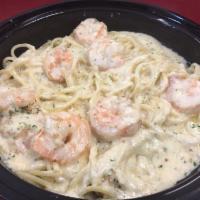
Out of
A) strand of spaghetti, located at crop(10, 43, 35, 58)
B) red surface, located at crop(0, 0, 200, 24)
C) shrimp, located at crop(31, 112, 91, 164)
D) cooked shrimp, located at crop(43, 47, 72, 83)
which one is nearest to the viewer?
shrimp, located at crop(31, 112, 91, 164)

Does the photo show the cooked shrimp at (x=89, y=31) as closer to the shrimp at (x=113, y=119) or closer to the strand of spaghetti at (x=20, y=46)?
the strand of spaghetti at (x=20, y=46)

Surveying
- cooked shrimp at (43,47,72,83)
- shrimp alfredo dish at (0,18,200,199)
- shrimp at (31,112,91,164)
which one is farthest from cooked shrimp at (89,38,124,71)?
shrimp at (31,112,91,164)

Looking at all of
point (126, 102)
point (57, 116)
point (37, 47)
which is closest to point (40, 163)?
point (57, 116)

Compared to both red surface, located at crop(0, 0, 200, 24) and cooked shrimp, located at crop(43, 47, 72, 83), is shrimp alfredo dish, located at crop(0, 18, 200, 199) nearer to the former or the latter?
cooked shrimp, located at crop(43, 47, 72, 83)

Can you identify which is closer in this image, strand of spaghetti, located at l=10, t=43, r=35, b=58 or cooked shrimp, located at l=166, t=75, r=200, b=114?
cooked shrimp, located at l=166, t=75, r=200, b=114

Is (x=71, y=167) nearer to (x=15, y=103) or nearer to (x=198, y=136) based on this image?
(x=15, y=103)

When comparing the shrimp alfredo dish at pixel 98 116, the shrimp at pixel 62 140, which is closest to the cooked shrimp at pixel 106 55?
the shrimp alfredo dish at pixel 98 116
